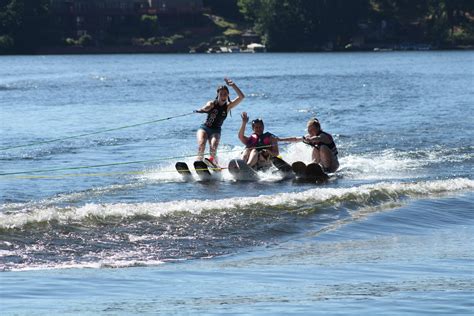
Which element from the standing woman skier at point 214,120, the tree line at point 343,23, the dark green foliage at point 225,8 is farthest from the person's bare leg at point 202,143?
the dark green foliage at point 225,8

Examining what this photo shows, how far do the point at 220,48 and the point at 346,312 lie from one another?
13440 cm

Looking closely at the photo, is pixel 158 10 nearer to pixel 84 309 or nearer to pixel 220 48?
pixel 220 48

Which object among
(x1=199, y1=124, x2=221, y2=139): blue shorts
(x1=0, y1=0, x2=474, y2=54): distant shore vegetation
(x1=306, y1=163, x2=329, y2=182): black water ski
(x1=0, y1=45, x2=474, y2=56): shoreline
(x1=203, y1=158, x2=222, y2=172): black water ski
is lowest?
(x1=0, y1=45, x2=474, y2=56): shoreline

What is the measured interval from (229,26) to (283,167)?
13289 centimetres

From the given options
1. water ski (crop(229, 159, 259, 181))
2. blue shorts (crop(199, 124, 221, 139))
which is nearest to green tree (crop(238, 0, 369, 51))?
blue shorts (crop(199, 124, 221, 139))

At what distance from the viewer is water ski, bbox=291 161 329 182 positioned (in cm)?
2300

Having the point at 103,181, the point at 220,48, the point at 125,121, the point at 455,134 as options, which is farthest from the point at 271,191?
the point at 220,48

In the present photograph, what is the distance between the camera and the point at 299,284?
1269 centimetres

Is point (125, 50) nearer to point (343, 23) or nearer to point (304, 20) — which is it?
point (304, 20)

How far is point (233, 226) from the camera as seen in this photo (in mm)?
16969

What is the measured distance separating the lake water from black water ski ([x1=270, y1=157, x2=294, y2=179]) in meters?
0.26

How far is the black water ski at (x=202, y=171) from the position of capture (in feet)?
74.8

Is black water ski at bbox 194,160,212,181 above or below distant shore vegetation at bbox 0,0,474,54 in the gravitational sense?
above

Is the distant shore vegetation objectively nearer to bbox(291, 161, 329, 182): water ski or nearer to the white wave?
bbox(291, 161, 329, 182): water ski
